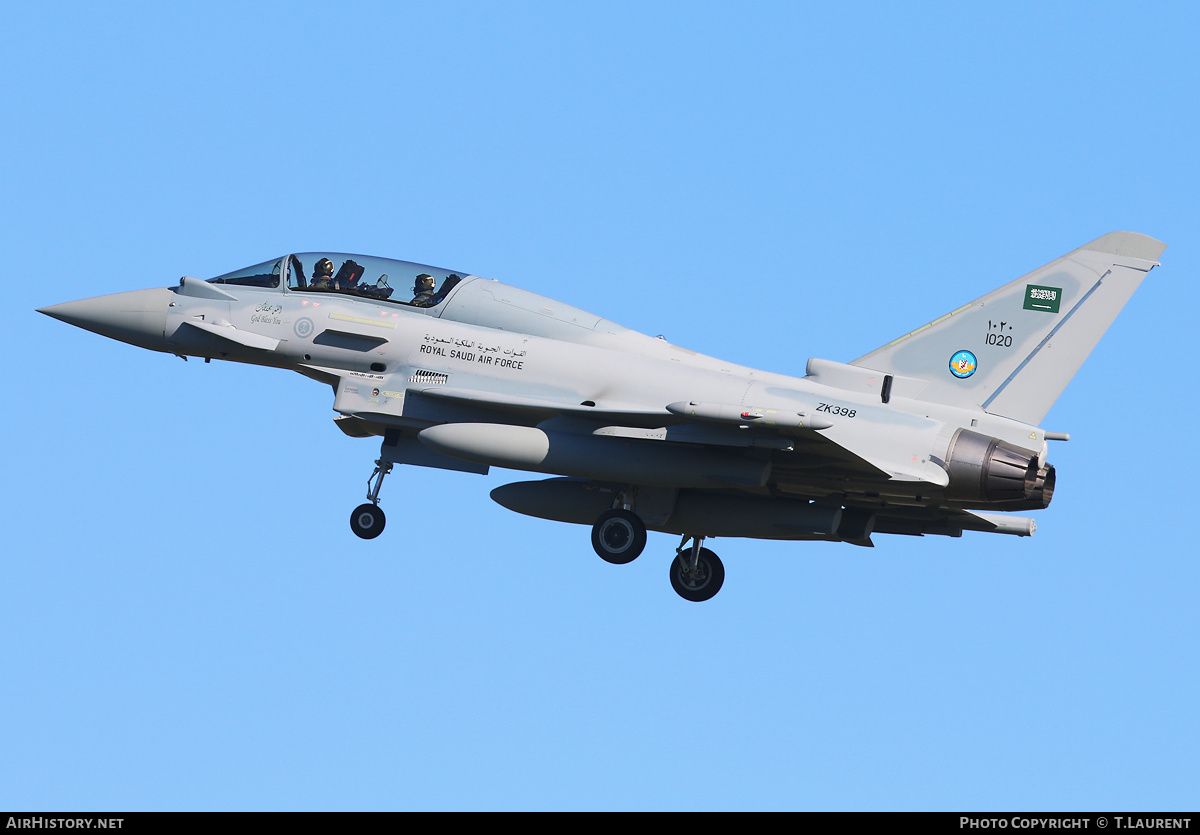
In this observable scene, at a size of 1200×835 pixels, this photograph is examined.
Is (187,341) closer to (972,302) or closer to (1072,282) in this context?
(972,302)

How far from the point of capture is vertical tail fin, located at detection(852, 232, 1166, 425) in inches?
611

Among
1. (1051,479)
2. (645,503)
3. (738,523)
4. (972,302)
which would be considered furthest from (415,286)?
(1051,479)

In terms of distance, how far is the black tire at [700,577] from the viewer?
17.2 meters

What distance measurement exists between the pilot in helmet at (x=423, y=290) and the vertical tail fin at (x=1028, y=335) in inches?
205

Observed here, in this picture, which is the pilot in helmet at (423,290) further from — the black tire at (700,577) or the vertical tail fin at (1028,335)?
the vertical tail fin at (1028,335)

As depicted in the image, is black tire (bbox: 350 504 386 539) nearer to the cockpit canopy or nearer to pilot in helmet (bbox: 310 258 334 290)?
the cockpit canopy

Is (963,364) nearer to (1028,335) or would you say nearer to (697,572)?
(1028,335)

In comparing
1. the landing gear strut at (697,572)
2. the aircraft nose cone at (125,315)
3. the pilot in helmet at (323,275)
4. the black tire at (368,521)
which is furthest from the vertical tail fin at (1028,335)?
the aircraft nose cone at (125,315)

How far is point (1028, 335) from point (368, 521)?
320 inches

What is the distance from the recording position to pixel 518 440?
15.1m

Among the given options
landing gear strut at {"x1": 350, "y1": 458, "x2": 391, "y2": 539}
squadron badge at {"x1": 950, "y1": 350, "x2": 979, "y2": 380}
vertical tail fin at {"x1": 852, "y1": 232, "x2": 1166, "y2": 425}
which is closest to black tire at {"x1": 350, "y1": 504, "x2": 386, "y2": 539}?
landing gear strut at {"x1": 350, "y1": 458, "x2": 391, "y2": 539}

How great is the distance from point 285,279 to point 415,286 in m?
1.68

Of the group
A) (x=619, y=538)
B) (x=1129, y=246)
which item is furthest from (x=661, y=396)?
(x=1129, y=246)

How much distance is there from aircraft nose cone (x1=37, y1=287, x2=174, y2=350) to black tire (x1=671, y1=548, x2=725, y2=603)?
276 inches
